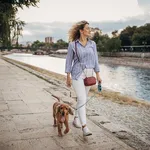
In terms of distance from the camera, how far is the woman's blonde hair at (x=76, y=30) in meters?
4.24

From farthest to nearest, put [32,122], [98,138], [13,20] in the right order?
[13,20] < [32,122] < [98,138]

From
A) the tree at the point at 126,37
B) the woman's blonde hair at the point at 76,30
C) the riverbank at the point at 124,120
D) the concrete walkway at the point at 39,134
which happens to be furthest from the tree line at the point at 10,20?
the tree at the point at 126,37

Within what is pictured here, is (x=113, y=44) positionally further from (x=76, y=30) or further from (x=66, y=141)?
(x=66, y=141)

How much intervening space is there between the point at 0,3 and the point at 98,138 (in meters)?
11.2

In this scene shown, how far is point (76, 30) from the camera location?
169 inches

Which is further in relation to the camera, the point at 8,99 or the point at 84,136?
the point at 8,99

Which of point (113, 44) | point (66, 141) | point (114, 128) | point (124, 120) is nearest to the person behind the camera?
point (66, 141)

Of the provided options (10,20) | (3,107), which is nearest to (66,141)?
(3,107)

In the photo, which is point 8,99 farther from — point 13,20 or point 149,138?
point 13,20

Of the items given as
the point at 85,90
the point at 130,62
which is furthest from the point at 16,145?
the point at 130,62

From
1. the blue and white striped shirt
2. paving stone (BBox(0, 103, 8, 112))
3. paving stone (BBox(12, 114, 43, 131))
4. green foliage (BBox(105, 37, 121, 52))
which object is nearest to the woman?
the blue and white striped shirt

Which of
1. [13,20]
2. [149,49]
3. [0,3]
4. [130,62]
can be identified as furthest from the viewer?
[149,49]

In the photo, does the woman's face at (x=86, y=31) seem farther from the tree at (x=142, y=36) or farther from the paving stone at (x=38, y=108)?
the tree at (x=142, y=36)

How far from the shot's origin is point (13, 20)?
15875 mm
